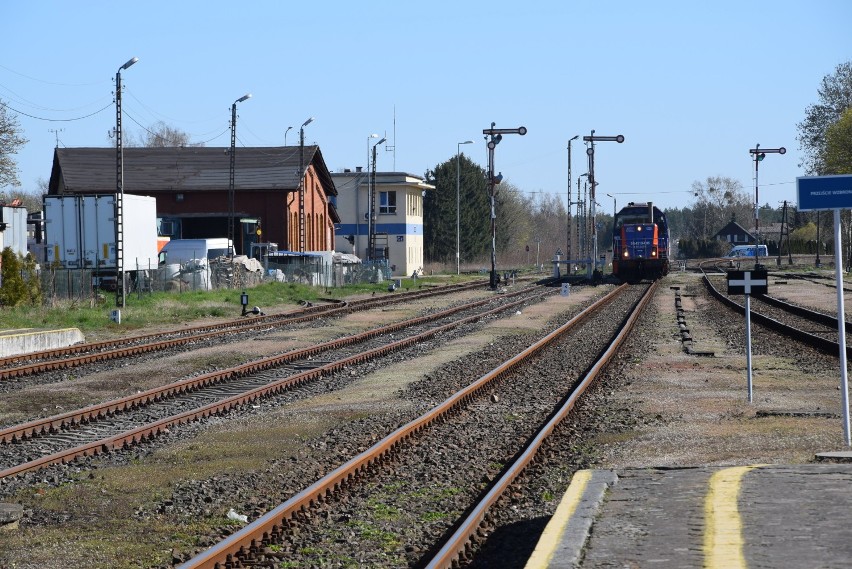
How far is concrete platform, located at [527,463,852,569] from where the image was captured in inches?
256

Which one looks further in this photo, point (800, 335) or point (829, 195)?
point (800, 335)

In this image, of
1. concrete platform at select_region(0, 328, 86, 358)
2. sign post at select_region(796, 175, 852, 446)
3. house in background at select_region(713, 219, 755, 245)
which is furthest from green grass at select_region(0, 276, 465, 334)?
house in background at select_region(713, 219, 755, 245)

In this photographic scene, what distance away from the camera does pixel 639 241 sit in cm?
6156

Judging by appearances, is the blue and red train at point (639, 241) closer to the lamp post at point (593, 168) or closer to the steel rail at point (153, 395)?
the lamp post at point (593, 168)

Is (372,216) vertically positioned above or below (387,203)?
below

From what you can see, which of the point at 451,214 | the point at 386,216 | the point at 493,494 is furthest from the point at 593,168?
the point at 493,494

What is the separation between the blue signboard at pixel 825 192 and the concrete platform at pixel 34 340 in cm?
1671

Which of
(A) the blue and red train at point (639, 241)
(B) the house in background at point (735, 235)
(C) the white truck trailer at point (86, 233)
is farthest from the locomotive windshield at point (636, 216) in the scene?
(B) the house in background at point (735, 235)

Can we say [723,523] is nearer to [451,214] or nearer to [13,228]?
[13,228]

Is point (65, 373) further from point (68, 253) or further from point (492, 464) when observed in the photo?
point (68, 253)

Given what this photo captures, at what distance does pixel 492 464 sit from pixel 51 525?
4286 mm

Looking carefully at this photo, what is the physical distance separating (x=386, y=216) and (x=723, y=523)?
8326 centimetres

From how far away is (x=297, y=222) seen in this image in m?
72.7

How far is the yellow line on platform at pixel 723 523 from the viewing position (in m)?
6.39
